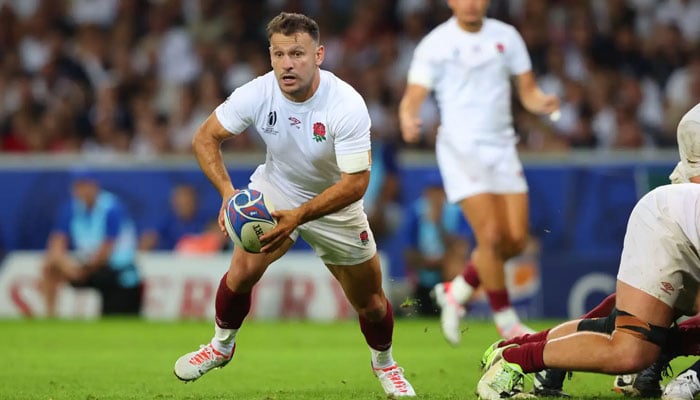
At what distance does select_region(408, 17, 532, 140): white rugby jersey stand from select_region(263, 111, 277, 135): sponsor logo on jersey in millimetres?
3205

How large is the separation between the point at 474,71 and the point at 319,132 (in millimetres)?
3411

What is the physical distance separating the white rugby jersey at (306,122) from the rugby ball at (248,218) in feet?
1.61

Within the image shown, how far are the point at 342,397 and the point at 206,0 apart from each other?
38.3ft

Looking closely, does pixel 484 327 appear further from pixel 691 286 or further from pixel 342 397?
pixel 691 286


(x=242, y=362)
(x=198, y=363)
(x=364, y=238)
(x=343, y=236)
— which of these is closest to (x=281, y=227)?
(x=343, y=236)

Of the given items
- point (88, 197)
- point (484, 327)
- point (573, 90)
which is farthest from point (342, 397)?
point (573, 90)

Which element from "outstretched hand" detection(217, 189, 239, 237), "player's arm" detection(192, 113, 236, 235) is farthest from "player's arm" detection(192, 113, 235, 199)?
"outstretched hand" detection(217, 189, 239, 237)

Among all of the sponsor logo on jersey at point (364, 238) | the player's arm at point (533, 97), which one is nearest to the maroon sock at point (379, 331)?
the sponsor logo on jersey at point (364, 238)

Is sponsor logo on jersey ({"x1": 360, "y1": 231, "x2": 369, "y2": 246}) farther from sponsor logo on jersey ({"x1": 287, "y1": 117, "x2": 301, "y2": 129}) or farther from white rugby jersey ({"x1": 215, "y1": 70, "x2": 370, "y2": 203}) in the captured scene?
sponsor logo on jersey ({"x1": 287, "y1": 117, "x2": 301, "y2": 129})

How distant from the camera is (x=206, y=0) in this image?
59.5 feet

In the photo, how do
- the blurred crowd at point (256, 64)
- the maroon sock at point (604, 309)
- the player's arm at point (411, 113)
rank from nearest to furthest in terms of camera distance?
the maroon sock at point (604, 309) < the player's arm at point (411, 113) < the blurred crowd at point (256, 64)

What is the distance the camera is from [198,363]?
24.9 ft

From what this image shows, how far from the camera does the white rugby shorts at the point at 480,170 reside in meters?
10.1

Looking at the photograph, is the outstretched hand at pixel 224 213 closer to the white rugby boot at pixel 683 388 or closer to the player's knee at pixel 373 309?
the player's knee at pixel 373 309
